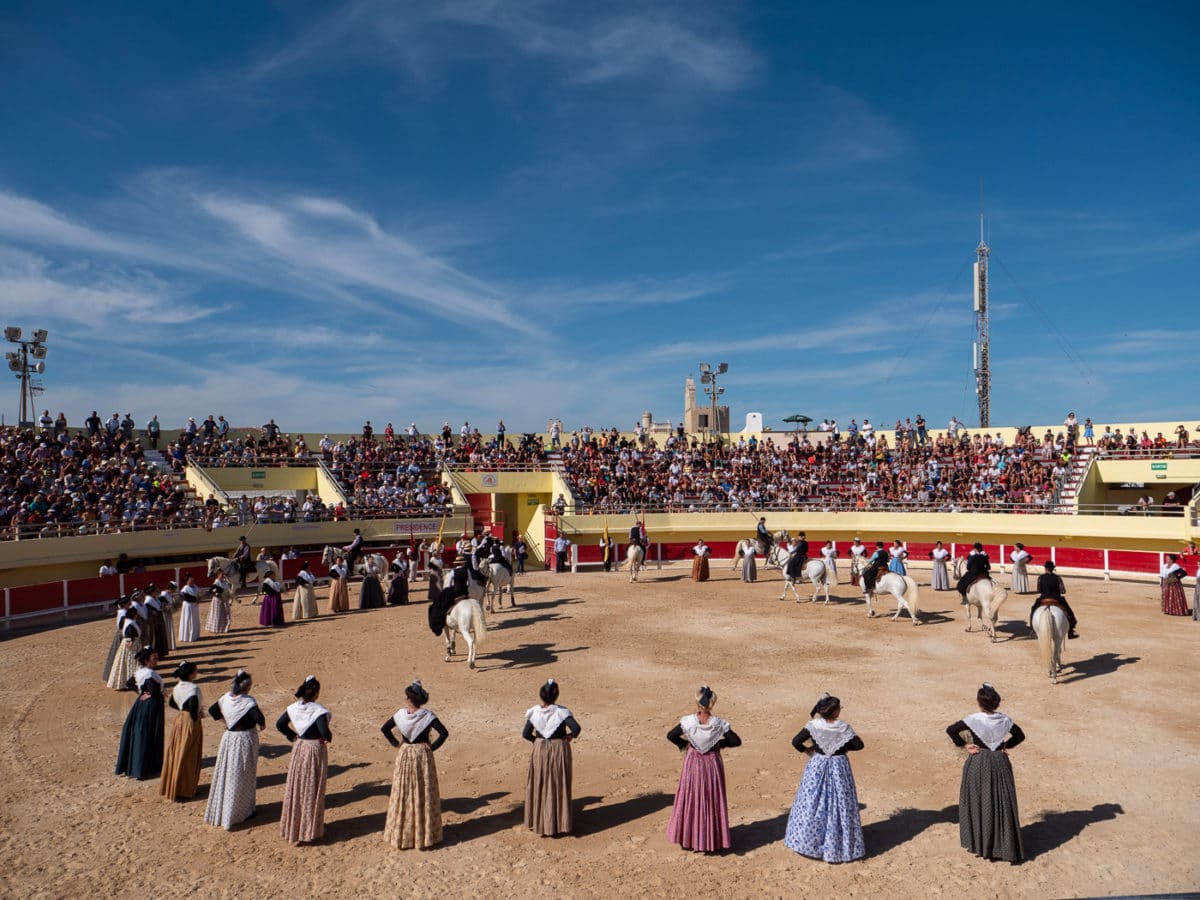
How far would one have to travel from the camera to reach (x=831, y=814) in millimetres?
7195

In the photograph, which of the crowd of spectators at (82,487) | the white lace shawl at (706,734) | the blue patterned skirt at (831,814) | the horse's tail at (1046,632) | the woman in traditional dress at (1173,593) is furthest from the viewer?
the crowd of spectators at (82,487)

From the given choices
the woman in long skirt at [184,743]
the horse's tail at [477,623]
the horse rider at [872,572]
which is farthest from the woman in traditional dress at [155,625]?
the horse rider at [872,572]

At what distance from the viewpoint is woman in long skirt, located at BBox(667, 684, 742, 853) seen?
7.32m

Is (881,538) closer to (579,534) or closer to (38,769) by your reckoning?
(579,534)

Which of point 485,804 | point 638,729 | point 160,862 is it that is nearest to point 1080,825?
point 638,729

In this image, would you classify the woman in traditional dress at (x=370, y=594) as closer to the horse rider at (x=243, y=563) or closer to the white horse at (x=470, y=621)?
the horse rider at (x=243, y=563)

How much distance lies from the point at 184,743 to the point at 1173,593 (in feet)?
67.4

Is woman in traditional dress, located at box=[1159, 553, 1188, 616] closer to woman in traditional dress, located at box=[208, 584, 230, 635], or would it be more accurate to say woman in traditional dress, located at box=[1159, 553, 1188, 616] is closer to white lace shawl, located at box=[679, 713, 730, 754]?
white lace shawl, located at box=[679, 713, 730, 754]

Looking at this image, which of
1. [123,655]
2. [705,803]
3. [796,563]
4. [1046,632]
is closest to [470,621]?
[123,655]

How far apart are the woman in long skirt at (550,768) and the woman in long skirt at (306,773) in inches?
77.3

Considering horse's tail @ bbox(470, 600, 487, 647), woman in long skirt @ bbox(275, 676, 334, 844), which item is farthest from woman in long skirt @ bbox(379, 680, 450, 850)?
horse's tail @ bbox(470, 600, 487, 647)

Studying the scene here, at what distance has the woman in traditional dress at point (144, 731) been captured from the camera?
30.6ft

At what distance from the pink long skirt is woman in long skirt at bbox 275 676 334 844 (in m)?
3.41

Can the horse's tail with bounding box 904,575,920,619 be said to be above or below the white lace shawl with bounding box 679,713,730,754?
below
